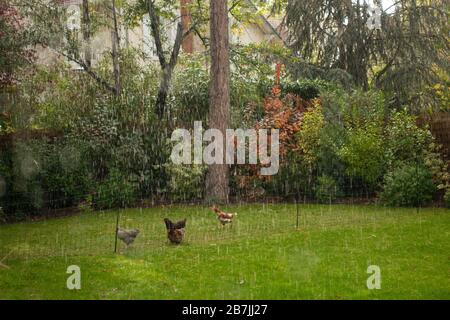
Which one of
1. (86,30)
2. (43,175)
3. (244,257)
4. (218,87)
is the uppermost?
(86,30)

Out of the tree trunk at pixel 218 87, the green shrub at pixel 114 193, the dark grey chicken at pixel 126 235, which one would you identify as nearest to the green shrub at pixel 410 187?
the tree trunk at pixel 218 87

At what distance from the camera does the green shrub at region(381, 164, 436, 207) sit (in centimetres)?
1346

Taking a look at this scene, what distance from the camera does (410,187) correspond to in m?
13.5

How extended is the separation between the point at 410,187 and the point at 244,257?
6151 mm

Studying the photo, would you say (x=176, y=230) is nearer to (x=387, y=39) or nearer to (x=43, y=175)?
(x=43, y=175)

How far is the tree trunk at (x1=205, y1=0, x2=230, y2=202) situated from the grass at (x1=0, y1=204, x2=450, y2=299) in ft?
8.17

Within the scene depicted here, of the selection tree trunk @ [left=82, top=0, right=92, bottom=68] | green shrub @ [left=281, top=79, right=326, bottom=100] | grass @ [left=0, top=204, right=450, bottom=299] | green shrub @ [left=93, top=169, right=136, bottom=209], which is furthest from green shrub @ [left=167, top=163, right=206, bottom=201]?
tree trunk @ [left=82, top=0, right=92, bottom=68]

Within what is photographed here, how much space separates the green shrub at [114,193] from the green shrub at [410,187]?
645 cm

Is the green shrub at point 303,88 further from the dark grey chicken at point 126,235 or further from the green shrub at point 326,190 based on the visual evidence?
the dark grey chicken at point 126,235

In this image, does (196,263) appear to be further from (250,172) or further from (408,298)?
(250,172)

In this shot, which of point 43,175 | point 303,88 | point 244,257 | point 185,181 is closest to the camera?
point 244,257

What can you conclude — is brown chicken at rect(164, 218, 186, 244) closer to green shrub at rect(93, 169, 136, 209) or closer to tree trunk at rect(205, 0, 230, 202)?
green shrub at rect(93, 169, 136, 209)

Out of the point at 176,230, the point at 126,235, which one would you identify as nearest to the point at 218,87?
the point at 176,230
